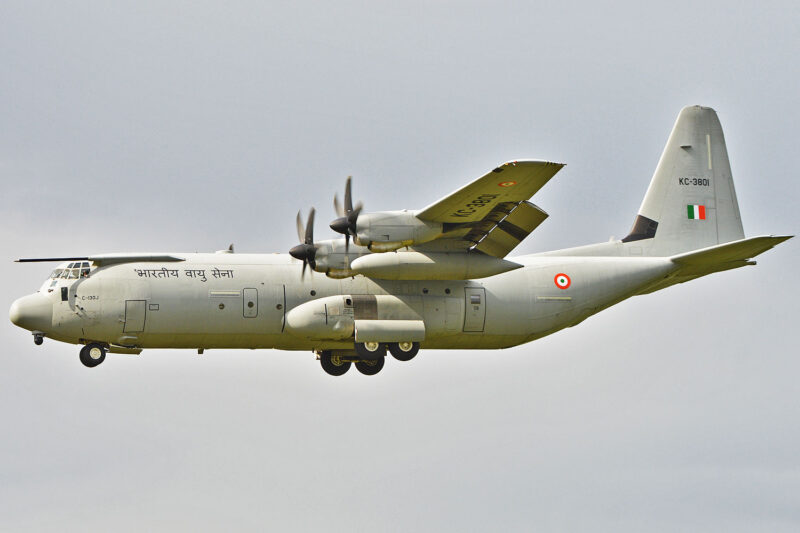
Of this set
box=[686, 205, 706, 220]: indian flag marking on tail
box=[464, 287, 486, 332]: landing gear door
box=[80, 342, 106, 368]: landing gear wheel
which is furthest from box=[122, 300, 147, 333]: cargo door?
box=[686, 205, 706, 220]: indian flag marking on tail

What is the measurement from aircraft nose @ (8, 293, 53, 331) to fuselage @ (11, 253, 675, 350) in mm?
21

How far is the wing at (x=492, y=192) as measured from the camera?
21.2m

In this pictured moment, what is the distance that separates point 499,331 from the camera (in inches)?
992

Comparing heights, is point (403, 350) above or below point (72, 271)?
below

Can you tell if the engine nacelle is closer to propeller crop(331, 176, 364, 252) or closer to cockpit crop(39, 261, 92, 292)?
propeller crop(331, 176, 364, 252)

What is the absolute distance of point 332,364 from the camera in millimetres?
25828

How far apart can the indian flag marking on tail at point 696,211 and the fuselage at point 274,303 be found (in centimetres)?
277

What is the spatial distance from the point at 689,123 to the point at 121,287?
1412 centimetres

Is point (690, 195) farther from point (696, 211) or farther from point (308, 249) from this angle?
point (308, 249)

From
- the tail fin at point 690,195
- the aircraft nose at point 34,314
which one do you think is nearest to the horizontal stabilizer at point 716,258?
the tail fin at point 690,195

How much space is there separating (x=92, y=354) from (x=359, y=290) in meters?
5.77

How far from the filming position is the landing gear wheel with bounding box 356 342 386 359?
24125 millimetres

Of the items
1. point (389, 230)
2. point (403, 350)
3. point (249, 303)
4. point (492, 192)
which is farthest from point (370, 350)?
point (492, 192)

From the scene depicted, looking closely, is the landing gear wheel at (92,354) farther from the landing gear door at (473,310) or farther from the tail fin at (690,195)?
the tail fin at (690,195)
